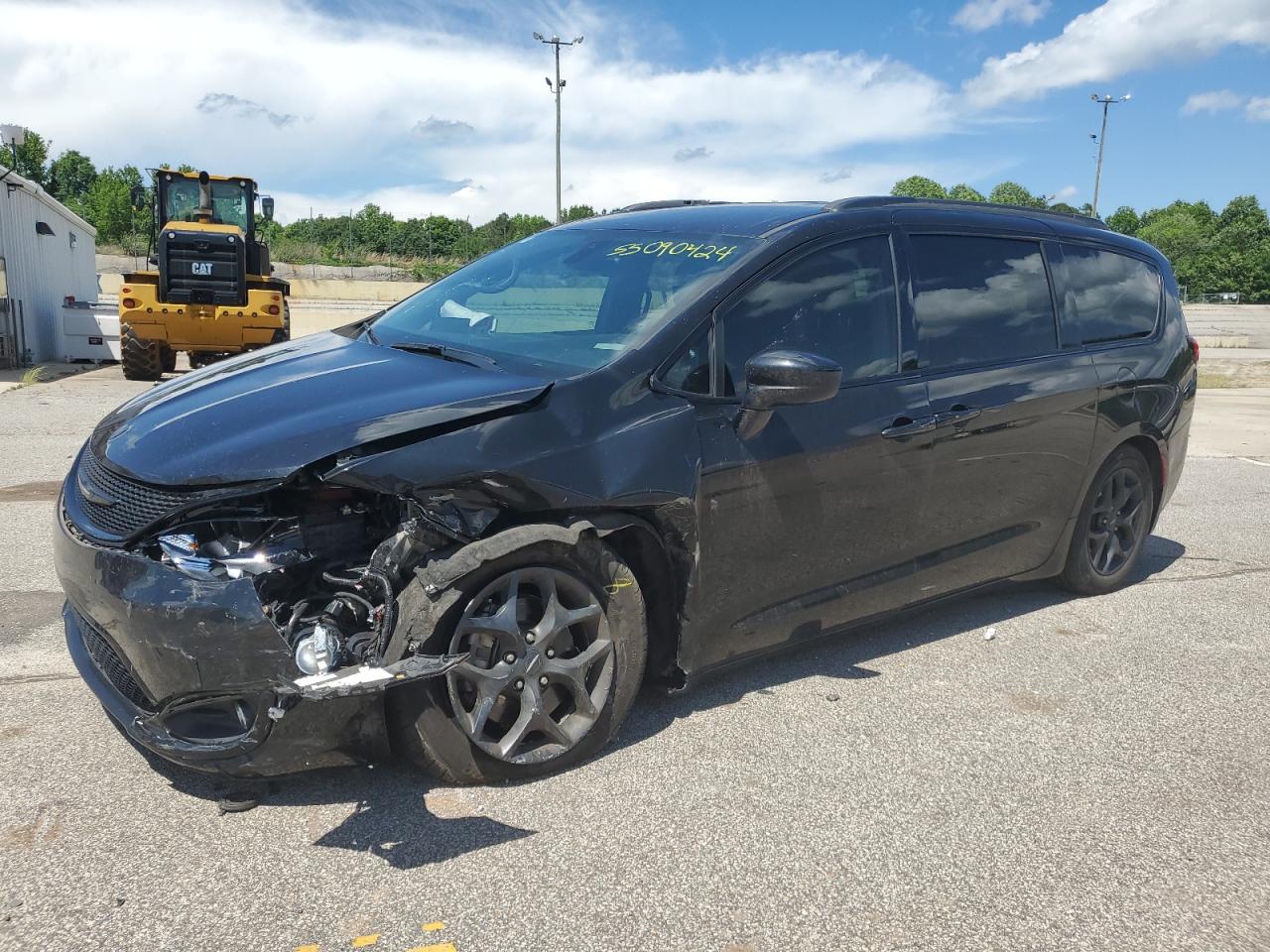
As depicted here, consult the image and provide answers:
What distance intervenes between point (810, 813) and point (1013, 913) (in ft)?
2.13

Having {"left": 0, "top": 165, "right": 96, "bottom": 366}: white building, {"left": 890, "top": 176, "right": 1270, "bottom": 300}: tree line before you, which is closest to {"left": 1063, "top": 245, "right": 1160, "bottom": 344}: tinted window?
{"left": 0, "top": 165, "right": 96, "bottom": 366}: white building

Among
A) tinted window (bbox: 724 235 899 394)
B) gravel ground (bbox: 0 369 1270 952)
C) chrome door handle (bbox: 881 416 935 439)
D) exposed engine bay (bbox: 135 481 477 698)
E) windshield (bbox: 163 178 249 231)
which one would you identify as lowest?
gravel ground (bbox: 0 369 1270 952)

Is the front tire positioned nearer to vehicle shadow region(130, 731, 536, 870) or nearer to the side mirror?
vehicle shadow region(130, 731, 536, 870)

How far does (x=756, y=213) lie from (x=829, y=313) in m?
0.61

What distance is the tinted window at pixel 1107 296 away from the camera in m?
4.98

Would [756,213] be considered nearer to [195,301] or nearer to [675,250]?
[675,250]

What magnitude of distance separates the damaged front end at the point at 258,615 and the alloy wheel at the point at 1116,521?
3.54 meters

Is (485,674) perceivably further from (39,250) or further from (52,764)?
(39,250)

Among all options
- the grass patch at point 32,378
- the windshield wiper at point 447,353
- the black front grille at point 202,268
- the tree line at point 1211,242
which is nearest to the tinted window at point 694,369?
the windshield wiper at point 447,353

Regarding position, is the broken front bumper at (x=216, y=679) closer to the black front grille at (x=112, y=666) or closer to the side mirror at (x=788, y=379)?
the black front grille at (x=112, y=666)

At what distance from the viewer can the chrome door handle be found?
4.01 meters

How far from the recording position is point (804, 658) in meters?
4.44

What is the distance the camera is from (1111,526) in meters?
5.37

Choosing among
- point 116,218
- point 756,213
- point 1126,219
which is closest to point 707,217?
point 756,213
